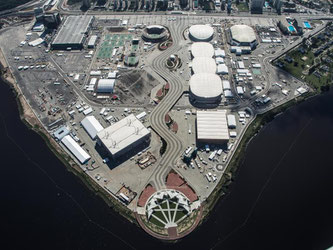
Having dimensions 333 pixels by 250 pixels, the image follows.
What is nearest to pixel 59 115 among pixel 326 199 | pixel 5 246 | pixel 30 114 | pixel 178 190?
pixel 30 114

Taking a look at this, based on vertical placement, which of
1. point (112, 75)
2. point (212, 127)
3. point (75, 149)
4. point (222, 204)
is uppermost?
point (112, 75)

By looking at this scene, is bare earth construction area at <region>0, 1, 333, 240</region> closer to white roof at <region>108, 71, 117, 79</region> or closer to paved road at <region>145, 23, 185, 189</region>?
paved road at <region>145, 23, 185, 189</region>

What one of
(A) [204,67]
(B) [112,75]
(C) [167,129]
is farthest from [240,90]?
(B) [112,75]

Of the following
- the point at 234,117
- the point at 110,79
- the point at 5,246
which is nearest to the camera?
the point at 5,246

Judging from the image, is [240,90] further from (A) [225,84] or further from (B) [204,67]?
(B) [204,67]

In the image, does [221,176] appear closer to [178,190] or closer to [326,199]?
[178,190]

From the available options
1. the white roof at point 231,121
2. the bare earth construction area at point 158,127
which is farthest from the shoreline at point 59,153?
the white roof at point 231,121
